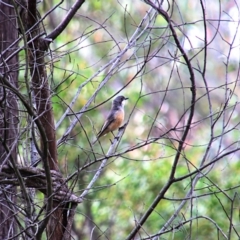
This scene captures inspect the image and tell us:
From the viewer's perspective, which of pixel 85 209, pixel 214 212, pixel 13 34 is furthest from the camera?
pixel 85 209

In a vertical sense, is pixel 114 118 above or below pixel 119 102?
below

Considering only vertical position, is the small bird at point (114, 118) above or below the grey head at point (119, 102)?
below

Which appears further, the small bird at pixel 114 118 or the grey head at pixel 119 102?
the grey head at pixel 119 102

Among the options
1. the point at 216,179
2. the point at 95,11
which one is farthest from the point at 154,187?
the point at 95,11

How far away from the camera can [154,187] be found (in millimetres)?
5824

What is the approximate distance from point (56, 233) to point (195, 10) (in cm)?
783

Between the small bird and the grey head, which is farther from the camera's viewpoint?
the grey head

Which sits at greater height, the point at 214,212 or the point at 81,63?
the point at 81,63

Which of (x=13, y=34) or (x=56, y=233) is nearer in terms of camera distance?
(x=56, y=233)

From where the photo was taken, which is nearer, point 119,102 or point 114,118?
point 114,118

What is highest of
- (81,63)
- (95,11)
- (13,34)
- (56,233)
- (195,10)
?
(195,10)

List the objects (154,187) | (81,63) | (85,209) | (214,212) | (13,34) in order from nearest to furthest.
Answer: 1. (13,34)
2. (214,212)
3. (154,187)
4. (85,209)
5. (81,63)

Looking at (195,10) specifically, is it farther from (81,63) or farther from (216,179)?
(216,179)

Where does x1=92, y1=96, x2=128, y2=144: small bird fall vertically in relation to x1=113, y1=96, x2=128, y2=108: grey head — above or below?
below
